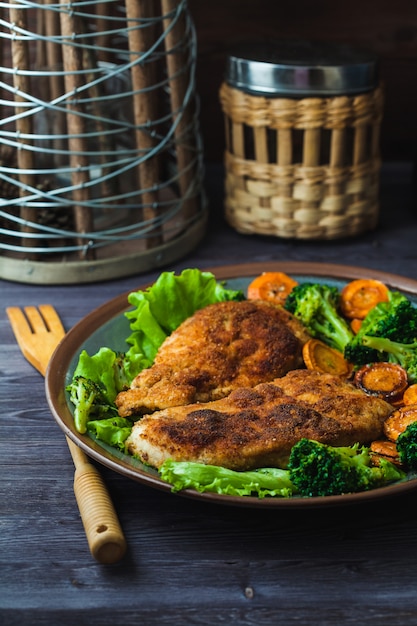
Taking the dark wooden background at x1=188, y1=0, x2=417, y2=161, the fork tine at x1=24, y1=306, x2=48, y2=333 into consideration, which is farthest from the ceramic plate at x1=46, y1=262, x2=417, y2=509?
the dark wooden background at x1=188, y1=0, x2=417, y2=161

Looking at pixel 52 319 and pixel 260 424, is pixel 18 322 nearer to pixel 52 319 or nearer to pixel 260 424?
pixel 52 319

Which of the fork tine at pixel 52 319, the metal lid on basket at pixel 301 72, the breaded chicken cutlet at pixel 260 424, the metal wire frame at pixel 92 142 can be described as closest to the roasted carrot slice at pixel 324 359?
the breaded chicken cutlet at pixel 260 424

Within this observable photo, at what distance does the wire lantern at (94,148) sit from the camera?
215cm

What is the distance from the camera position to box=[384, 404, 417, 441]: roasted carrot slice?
147cm

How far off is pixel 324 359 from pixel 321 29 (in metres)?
1.72

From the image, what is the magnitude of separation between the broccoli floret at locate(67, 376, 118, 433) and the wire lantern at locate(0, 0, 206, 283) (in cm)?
79

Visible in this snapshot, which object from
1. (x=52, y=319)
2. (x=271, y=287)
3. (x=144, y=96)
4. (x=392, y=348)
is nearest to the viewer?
(x=392, y=348)

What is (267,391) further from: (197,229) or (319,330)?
(197,229)

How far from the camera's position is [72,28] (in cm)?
210

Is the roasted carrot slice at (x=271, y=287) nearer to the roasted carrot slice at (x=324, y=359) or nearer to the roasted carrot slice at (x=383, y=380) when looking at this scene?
the roasted carrot slice at (x=324, y=359)

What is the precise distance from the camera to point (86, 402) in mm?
1503

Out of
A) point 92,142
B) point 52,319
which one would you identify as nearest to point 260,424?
point 52,319

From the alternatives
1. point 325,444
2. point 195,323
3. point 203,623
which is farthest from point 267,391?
point 203,623

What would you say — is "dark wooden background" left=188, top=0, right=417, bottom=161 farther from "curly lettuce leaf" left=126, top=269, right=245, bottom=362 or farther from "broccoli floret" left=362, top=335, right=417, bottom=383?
"broccoli floret" left=362, top=335, right=417, bottom=383
